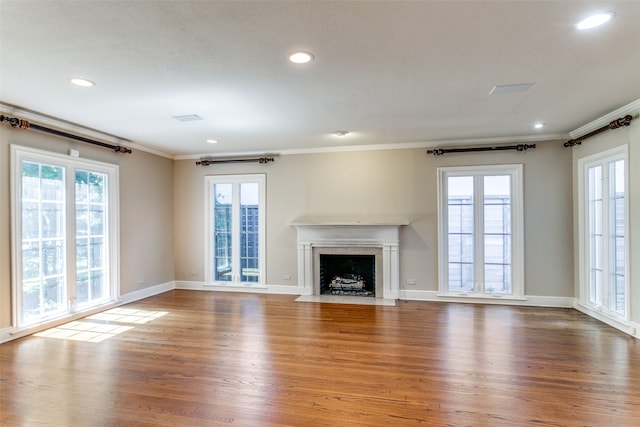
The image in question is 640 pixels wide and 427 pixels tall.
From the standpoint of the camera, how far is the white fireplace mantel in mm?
5656

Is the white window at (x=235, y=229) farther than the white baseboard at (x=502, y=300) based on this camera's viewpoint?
Yes

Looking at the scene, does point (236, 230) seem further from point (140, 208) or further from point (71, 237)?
point (71, 237)

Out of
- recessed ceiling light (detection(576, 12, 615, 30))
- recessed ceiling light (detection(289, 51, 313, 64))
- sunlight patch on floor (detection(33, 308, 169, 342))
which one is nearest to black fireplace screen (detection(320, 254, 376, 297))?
sunlight patch on floor (detection(33, 308, 169, 342))

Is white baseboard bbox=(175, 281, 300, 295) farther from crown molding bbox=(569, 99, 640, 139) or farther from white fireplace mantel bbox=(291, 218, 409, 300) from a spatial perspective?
crown molding bbox=(569, 99, 640, 139)

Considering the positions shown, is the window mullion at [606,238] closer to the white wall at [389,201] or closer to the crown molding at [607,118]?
the crown molding at [607,118]

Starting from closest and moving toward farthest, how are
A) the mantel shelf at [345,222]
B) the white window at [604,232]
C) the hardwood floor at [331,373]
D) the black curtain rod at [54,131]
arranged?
the hardwood floor at [331,373]
the black curtain rod at [54,131]
the white window at [604,232]
the mantel shelf at [345,222]

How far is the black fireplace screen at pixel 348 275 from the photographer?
19.9 feet

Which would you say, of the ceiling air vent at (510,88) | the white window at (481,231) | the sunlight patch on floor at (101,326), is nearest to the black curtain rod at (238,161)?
the sunlight patch on floor at (101,326)

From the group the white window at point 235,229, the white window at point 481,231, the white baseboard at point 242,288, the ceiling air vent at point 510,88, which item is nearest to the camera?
the ceiling air vent at point 510,88

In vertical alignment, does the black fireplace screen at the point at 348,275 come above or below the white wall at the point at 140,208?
below

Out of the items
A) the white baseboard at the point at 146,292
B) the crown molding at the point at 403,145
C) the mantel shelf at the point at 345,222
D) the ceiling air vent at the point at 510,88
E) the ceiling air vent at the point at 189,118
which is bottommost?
the white baseboard at the point at 146,292

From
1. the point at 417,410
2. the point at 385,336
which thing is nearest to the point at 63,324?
the point at 385,336

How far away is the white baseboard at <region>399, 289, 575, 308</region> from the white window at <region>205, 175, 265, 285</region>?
2770mm

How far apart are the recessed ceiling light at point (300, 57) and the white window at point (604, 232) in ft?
13.3
